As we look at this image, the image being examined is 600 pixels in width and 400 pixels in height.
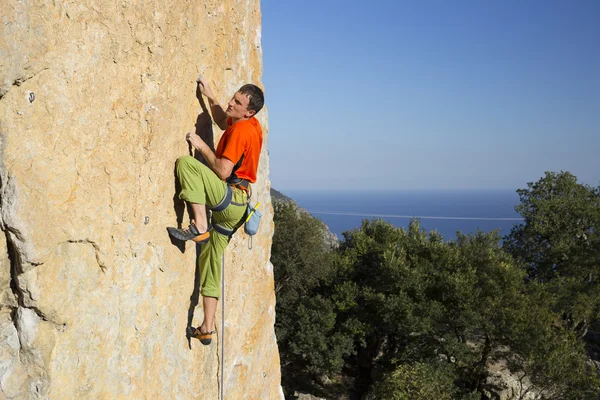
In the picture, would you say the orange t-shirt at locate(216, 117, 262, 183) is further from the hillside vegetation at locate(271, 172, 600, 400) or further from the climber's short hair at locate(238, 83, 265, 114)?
the hillside vegetation at locate(271, 172, 600, 400)

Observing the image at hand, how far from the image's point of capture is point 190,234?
603 centimetres

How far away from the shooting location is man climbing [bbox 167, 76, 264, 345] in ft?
20.1

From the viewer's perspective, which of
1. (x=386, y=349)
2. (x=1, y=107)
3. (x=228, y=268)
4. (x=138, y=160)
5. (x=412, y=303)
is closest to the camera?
(x=1, y=107)

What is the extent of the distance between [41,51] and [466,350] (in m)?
23.8

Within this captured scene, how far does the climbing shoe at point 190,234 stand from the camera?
19.0 ft

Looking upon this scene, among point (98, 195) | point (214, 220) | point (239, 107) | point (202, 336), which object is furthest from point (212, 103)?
point (202, 336)

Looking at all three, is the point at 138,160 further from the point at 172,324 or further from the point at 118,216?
the point at 172,324

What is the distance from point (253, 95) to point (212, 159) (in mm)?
1085

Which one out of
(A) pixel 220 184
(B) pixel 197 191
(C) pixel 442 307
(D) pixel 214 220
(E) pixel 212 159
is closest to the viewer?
(B) pixel 197 191

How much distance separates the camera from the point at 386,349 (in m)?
29.8

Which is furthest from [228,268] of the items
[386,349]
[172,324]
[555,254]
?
[555,254]

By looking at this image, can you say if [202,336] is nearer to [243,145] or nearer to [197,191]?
[197,191]

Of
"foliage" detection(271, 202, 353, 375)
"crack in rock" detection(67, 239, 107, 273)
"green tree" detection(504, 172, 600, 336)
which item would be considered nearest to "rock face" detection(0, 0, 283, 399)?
"crack in rock" detection(67, 239, 107, 273)

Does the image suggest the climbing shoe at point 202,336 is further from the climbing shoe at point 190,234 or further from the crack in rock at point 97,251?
the crack in rock at point 97,251
